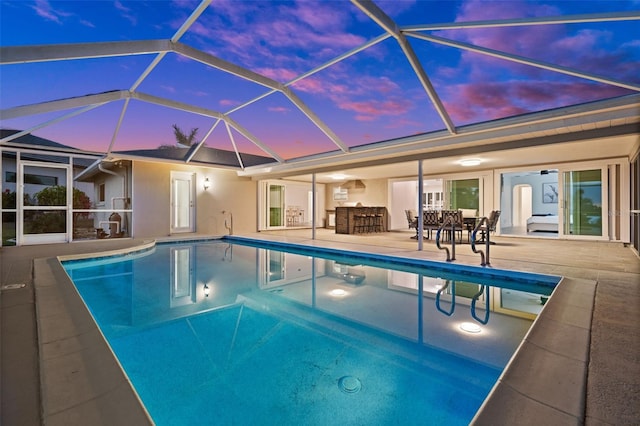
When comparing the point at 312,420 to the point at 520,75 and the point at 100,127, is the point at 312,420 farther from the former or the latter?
the point at 100,127

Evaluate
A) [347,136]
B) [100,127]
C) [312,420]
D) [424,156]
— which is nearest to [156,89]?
[100,127]

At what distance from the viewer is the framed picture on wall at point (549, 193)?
14273 mm

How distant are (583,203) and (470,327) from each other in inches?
325

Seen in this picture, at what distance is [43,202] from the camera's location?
8.08 metres

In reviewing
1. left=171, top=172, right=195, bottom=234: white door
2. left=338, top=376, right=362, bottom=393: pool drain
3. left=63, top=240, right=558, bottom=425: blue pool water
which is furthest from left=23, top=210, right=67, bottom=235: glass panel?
left=338, top=376, right=362, bottom=393: pool drain

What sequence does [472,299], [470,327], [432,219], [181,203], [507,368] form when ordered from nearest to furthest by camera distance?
[507,368] < [470,327] < [472,299] < [432,219] < [181,203]

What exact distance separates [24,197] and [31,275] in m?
5.10

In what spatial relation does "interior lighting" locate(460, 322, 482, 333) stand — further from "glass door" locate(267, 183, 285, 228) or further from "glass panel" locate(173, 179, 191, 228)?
"glass door" locate(267, 183, 285, 228)

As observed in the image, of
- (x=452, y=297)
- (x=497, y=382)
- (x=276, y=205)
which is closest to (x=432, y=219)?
(x=452, y=297)

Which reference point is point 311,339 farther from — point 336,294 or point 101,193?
point 101,193

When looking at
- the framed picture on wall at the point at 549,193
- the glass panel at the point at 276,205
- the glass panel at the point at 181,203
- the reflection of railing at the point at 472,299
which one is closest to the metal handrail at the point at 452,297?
the reflection of railing at the point at 472,299

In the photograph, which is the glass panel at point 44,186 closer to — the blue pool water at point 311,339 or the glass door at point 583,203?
the blue pool water at point 311,339

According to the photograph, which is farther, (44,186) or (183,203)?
(183,203)

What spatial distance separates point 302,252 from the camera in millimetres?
8164
